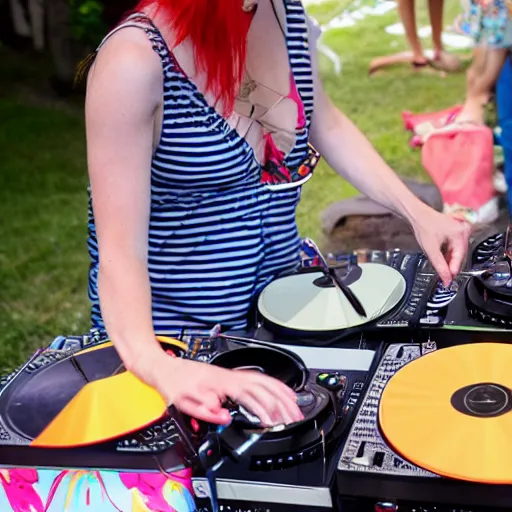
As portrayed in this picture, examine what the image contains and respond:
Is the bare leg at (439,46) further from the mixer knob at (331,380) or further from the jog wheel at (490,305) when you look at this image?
the mixer knob at (331,380)

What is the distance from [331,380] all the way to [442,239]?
1.18 ft

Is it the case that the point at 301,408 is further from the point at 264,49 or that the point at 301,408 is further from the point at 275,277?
the point at 264,49

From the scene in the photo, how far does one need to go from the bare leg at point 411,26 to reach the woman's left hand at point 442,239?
266 centimetres

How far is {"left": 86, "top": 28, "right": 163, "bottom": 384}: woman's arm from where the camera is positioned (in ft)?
2.70

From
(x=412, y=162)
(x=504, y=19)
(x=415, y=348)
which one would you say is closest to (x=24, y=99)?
(x=412, y=162)

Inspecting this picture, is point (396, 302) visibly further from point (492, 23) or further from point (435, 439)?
point (492, 23)

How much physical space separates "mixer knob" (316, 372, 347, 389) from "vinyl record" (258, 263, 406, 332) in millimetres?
Result: 105

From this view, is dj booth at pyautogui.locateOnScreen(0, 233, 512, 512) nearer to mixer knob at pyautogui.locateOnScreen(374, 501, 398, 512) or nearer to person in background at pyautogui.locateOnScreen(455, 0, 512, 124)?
mixer knob at pyautogui.locateOnScreen(374, 501, 398, 512)

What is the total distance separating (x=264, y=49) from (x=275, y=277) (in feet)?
1.05

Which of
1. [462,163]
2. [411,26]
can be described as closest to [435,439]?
[462,163]

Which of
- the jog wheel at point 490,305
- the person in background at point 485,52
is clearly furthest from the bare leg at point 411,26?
the jog wheel at point 490,305

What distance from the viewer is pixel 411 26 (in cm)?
354

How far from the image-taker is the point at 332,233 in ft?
9.07

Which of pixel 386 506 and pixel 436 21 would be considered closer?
pixel 386 506
